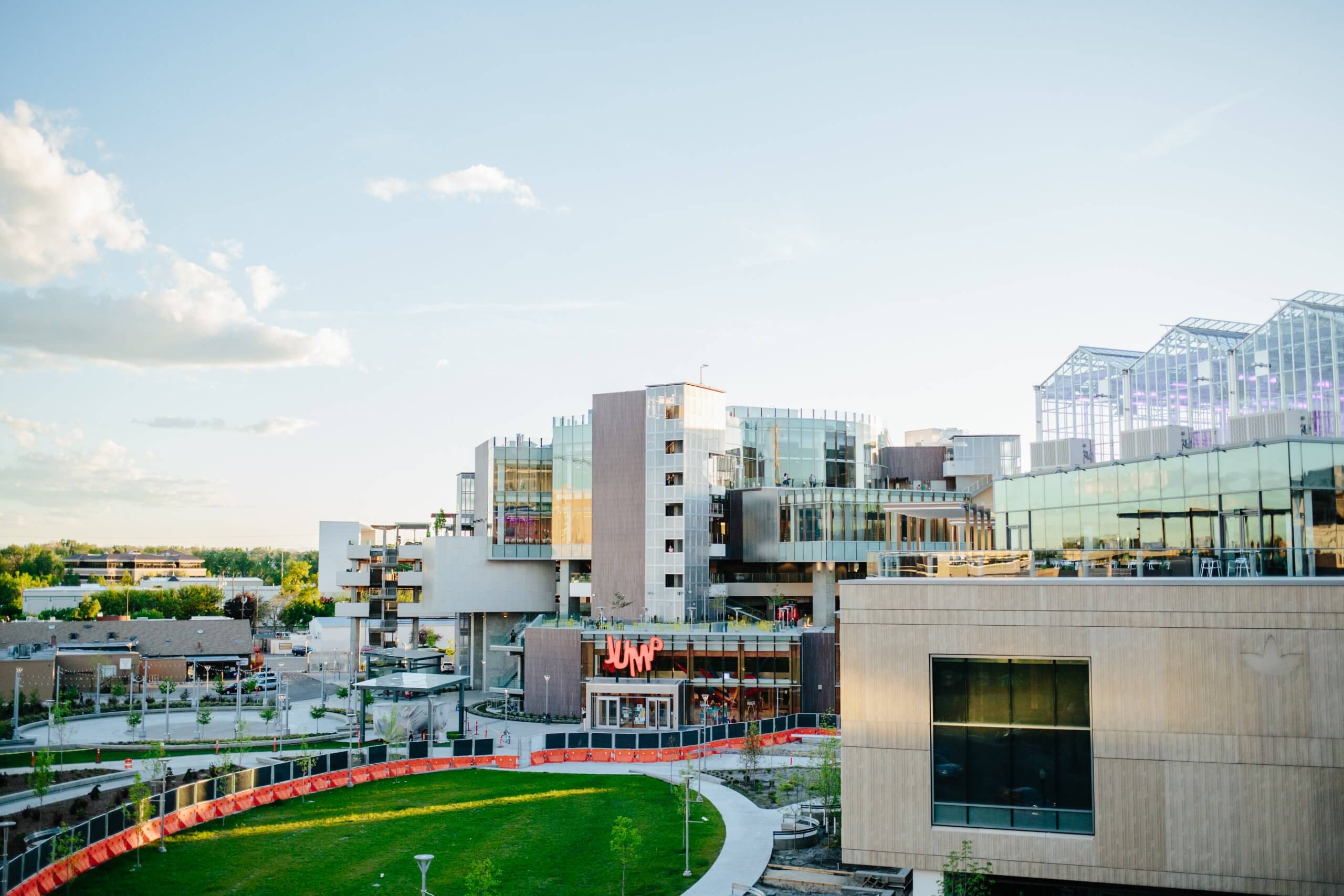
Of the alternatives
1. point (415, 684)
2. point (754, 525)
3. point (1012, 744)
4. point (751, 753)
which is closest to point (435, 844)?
point (751, 753)

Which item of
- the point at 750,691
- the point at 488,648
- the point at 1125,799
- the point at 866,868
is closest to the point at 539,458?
the point at 488,648

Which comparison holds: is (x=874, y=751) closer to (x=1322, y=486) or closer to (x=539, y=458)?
(x=1322, y=486)

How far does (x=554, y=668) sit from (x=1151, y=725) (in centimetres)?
4245

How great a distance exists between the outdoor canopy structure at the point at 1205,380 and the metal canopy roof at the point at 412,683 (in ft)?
99.8

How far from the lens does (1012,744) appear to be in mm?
21844

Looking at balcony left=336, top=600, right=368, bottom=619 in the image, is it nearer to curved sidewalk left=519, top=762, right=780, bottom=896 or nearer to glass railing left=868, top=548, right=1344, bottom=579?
curved sidewalk left=519, top=762, right=780, bottom=896

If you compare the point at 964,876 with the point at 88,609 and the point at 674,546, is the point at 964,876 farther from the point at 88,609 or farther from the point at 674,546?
the point at 88,609

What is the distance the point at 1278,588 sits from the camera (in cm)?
2041

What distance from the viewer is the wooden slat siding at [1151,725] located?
20109 millimetres

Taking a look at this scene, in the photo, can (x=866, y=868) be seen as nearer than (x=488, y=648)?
Yes

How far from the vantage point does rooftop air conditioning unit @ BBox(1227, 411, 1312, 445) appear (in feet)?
74.2

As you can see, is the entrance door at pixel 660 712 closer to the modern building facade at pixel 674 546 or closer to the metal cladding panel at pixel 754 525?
the modern building facade at pixel 674 546


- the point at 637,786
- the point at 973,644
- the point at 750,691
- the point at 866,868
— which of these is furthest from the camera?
the point at 750,691

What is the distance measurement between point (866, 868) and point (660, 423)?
40.2m
